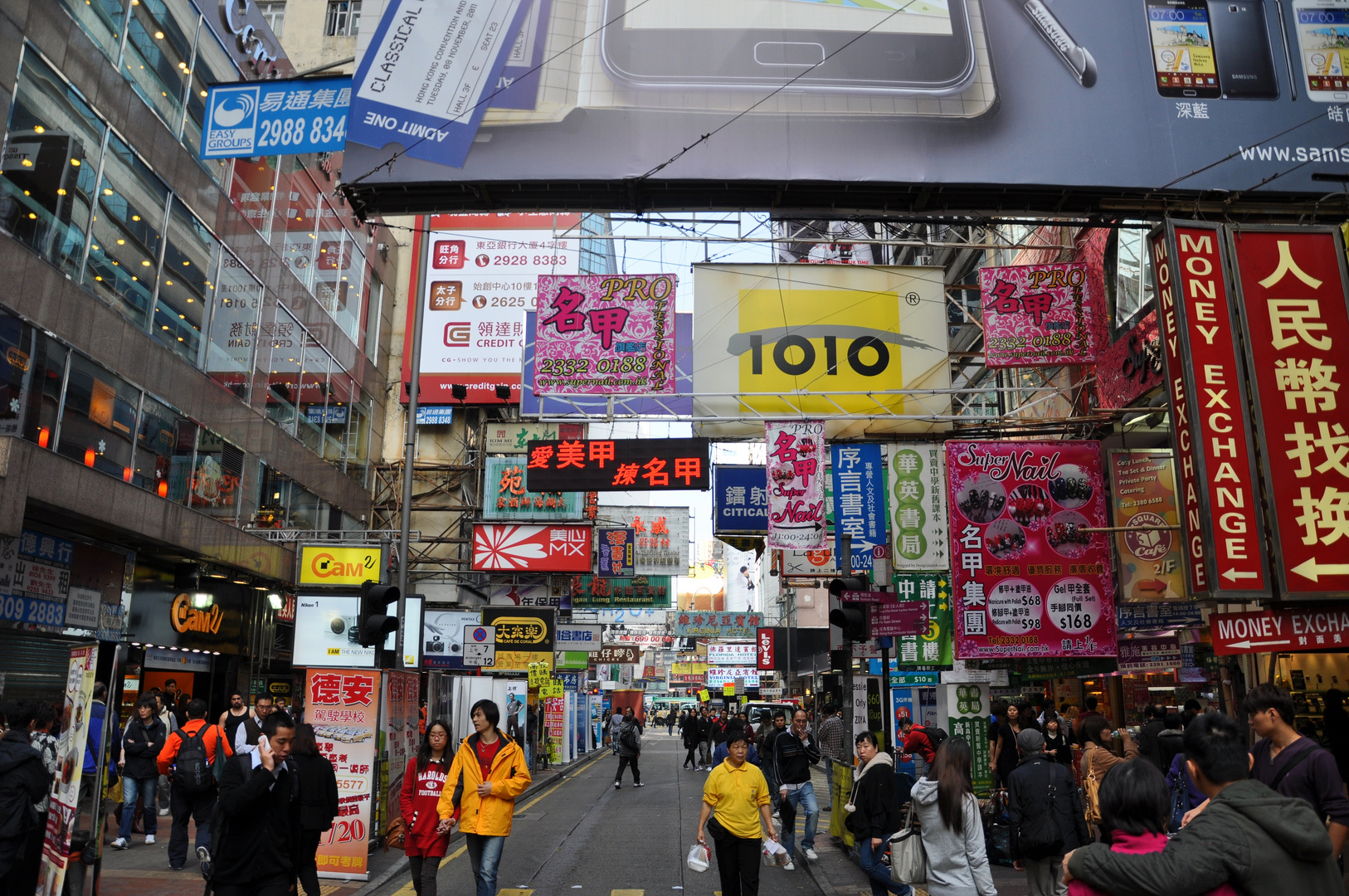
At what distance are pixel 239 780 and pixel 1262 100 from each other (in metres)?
14.5

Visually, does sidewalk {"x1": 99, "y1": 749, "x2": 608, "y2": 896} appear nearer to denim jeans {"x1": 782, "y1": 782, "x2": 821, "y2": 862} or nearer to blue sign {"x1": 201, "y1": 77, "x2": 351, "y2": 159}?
denim jeans {"x1": 782, "y1": 782, "x2": 821, "y2": 862}

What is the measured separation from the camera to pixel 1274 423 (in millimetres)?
9938

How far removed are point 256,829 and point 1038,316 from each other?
12.4 meters

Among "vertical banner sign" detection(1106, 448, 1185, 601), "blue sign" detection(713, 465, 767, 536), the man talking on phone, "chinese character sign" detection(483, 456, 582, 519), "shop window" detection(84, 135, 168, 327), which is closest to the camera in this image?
the man talking on phone

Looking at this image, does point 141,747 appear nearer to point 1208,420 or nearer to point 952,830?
point 952,830

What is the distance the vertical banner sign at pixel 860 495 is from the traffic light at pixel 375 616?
7287 mm

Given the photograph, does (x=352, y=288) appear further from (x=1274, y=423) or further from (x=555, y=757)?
(x=1274, y=423)

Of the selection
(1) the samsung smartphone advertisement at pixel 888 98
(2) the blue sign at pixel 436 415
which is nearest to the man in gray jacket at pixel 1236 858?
(1) the samsung smartphone advertisement at pixel 888 98

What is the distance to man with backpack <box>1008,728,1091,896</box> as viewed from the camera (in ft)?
22.4

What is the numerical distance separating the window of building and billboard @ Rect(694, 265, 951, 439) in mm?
30078

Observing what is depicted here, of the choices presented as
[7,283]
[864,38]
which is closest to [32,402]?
[7,283]

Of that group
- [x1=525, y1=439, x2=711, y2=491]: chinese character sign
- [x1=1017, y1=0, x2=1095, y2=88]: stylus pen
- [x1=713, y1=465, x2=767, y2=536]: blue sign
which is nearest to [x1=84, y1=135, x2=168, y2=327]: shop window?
[x1=525, y1=439, x2=711, y2=491]: chinese character sign

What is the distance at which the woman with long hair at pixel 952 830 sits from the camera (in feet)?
21.2

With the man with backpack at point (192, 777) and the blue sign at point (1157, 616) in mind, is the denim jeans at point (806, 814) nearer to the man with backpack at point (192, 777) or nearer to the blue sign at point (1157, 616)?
the blue sign at point (1157, 616)
